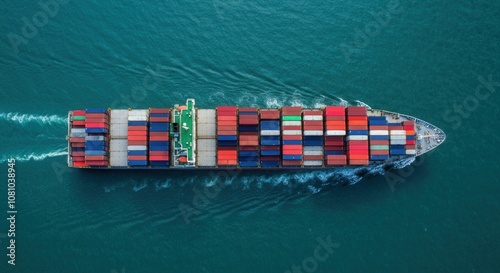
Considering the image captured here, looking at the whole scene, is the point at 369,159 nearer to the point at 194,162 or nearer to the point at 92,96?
the point at 194,162

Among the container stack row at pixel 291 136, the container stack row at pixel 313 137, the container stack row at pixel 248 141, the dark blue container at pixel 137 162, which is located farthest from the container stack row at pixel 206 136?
the container stack row at pixel 313 137

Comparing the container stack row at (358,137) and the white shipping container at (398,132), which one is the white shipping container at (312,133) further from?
the white shipping container at (398,132)

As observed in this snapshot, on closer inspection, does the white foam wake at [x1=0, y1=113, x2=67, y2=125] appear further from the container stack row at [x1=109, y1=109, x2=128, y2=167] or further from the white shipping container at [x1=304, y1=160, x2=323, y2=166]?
the white shipping container at [x1=304, y1=160, x2=323, y2=166]

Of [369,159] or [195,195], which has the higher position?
[369,159]

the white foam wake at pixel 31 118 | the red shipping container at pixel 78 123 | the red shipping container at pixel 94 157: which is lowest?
the red shipping container at pixel 94 157

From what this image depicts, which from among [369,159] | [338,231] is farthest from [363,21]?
[338,231]

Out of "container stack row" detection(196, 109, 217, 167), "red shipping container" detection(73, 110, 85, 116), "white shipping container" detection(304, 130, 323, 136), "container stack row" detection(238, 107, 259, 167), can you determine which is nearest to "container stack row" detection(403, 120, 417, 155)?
"white shipping container" detection(304, 130, 323, 136)
